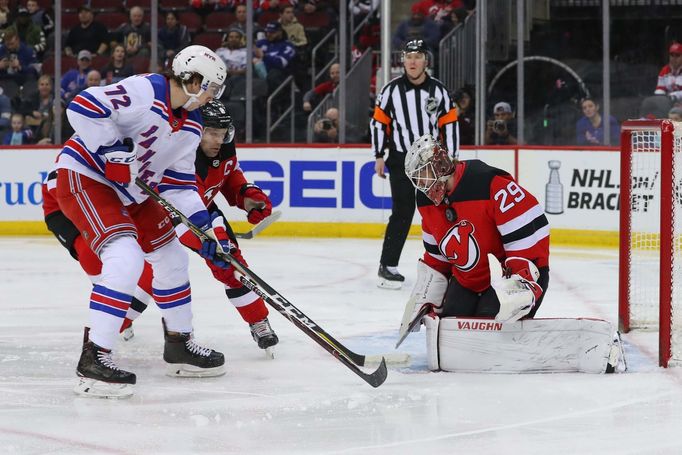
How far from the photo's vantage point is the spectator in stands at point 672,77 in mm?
7113

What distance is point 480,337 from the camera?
3.45 meters

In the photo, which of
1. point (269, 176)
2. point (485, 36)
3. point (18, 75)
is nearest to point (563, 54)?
point (485, 36)

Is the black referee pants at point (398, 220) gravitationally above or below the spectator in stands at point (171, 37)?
below

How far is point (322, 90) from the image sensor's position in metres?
7.85

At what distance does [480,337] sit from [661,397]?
54cm

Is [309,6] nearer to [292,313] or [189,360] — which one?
[189,360]

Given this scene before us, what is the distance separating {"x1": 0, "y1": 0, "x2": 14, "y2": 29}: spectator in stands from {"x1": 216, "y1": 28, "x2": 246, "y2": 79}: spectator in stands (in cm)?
158

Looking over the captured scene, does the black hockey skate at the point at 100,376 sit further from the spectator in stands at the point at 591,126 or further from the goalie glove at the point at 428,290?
the spectator in stands at the point at 591,126

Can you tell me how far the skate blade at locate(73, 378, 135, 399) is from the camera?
321 cm

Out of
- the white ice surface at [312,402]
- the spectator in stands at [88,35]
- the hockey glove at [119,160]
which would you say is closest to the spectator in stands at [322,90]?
the spectator in stands at [88,35]

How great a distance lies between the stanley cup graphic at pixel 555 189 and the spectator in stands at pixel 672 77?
760mm

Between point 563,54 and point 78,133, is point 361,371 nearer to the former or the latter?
point 78,133

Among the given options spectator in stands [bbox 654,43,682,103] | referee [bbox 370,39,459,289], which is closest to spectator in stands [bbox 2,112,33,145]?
referee [bbox 370,39,459,289]

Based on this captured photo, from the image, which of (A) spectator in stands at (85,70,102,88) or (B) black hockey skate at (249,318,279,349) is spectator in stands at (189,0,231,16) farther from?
(B) black hockey skate at (249,318,279,349)
